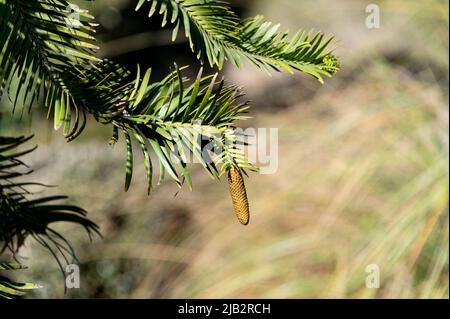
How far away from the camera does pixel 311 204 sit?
2609mm

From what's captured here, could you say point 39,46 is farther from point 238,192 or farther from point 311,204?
point 311,204

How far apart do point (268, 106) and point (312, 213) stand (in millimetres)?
1047

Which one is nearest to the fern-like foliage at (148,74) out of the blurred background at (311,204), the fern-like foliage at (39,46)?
the fern-like foliage at (39,46)

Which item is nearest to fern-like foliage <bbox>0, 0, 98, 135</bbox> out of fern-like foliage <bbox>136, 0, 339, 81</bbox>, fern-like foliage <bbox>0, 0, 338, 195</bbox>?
fern-like foliage <bbox>0, 0, 338, 195</bbox>

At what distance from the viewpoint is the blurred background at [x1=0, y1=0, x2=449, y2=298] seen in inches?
91.4

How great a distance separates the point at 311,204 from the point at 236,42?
196 cm

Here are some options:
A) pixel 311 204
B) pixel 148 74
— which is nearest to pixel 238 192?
pixel 148 74

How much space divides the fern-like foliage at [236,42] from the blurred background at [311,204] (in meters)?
1.45

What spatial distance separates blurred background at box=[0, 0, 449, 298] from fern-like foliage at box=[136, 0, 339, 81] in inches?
56.9

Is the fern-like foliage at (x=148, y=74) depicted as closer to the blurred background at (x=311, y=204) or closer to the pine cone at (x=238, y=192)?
the pine cone at (x=238, y=192)

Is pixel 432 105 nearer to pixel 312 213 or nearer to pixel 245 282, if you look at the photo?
pixel 312 213

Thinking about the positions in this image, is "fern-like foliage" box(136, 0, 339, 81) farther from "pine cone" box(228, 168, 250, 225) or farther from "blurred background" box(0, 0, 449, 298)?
"blurred background" box(0, 0, 449, 298)

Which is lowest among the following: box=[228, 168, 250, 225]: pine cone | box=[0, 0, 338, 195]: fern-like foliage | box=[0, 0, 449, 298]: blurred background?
box=[228, 168, 250, 225]: pine cone

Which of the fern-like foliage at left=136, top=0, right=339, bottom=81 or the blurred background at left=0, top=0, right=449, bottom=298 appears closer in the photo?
the fern-like foliage at left=136, top=0, right=339, bottom=81
